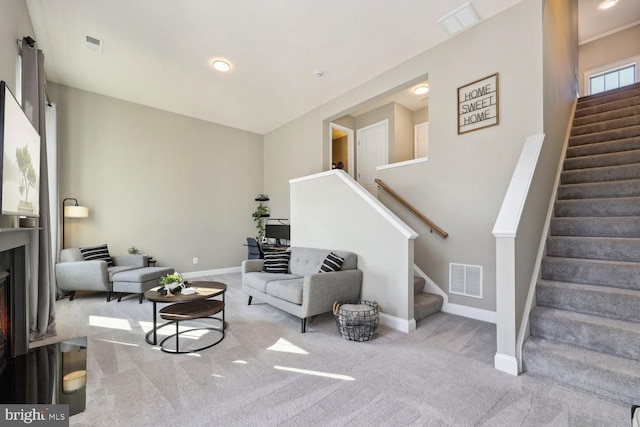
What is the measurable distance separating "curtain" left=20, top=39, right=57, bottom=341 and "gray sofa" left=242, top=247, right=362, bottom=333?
6.94ft

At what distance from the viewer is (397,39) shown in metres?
3.74

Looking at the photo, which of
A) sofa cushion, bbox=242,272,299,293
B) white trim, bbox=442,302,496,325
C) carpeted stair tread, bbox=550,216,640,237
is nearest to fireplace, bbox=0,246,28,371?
sofa cushion, bbox=242,272,299,293

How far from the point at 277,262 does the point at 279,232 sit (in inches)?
77.4

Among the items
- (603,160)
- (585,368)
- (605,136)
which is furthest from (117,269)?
(605,136)

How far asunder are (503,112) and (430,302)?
7.89 ft

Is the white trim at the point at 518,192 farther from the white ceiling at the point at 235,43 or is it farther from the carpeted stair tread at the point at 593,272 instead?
the white ceiling at the point at 235,43

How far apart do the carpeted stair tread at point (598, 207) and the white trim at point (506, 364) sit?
6.30 feet

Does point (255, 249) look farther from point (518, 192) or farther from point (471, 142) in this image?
point (518, 192)

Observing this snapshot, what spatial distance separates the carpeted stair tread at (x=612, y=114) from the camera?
4.07 m

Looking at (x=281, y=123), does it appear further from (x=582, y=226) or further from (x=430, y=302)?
(x=582, y=226)

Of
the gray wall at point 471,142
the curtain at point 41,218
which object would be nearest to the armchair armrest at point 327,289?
the gray wall at point 471,142

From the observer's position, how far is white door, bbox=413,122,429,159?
20.7 feet

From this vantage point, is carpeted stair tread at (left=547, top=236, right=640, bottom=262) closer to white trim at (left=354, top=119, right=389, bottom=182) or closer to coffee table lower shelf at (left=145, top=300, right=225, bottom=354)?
coffee table lower shelf at (left=145, top=300, right=225, bottom=354)

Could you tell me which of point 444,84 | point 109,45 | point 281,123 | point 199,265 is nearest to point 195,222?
point 199,265
